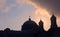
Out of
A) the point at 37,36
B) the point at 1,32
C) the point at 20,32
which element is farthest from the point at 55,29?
the point at 1,32

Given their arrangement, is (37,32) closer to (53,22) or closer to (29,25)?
(53,22)

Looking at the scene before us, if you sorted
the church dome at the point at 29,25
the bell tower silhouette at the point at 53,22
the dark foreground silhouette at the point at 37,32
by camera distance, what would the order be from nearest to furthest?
the dark foreground silhouette at the point at 37,32, the bell tower silhouette at the point at 53,22, the church dome at the point at 29,25

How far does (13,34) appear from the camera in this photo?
40.7 metres

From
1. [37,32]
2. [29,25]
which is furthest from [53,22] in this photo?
[29,25]

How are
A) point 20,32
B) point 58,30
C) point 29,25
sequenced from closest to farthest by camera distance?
point 58,30, point 20,32, point 29,25

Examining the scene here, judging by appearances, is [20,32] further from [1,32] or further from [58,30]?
[58,30]

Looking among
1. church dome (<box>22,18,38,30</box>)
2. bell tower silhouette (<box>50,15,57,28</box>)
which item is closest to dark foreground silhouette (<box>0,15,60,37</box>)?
bell tower silhouette (<box>50,15,57,28</box>)

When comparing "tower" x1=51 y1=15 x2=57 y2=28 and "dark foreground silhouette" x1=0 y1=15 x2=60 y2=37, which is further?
"tower" x1=51 y1=15 x2=57 y2=28

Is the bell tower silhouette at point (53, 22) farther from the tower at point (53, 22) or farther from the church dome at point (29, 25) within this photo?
the church dome at point (29, 25)

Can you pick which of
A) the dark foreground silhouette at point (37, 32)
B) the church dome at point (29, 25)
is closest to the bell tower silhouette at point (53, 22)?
the dark foreground silhouette at point (37, 32)

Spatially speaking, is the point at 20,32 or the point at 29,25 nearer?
the point at 20,32

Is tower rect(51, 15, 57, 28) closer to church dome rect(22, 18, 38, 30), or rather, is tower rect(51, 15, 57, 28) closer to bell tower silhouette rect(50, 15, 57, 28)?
bell tower silhouette rect(50, 15, 57, 28)

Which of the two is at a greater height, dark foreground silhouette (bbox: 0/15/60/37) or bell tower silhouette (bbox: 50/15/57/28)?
bell tower silhouette (bbox: 50/15/57/28)

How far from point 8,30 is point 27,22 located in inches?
254
